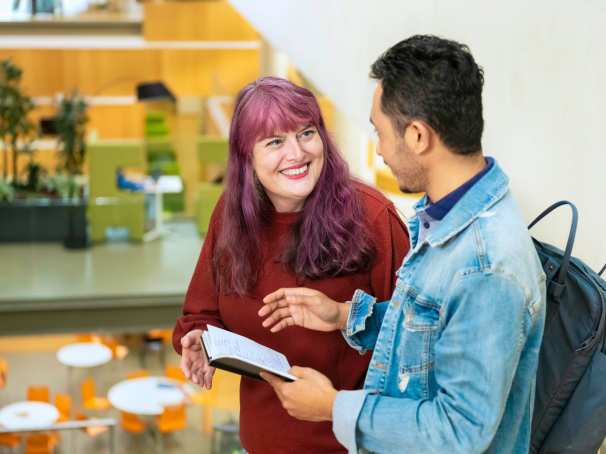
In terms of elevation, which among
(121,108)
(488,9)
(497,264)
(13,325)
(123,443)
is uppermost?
(488,9)

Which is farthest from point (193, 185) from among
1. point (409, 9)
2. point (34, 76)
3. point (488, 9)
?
point (488, 9)

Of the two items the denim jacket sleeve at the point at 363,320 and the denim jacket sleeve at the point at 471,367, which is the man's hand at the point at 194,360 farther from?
the denim jacket sleeve at the point at 471,367

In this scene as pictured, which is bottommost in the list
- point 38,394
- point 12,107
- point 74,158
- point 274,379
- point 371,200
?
point 38,394

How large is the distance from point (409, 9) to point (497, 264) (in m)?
2.35

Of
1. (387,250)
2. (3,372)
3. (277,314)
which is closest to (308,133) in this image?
(387,250)

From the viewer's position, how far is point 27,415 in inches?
324

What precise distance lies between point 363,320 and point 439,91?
676 millimetres

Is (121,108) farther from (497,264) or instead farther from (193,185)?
(497,264)

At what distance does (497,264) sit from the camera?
1552 millimetres

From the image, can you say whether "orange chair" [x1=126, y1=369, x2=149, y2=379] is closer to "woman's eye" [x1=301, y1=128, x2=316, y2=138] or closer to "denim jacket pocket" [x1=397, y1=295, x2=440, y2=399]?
"woman's eye" [x1=301, y1=128, x2=316, y2=138]

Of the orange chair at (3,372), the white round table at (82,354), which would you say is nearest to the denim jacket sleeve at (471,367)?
the white round table at (82,354)

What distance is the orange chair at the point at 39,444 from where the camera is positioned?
769cm

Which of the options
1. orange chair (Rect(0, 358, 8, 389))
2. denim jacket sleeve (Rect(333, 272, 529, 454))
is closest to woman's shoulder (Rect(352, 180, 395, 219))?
denim jacket sleeve (Rect(333, 272, 529, 454))

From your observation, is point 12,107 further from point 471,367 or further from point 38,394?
point 471,367
